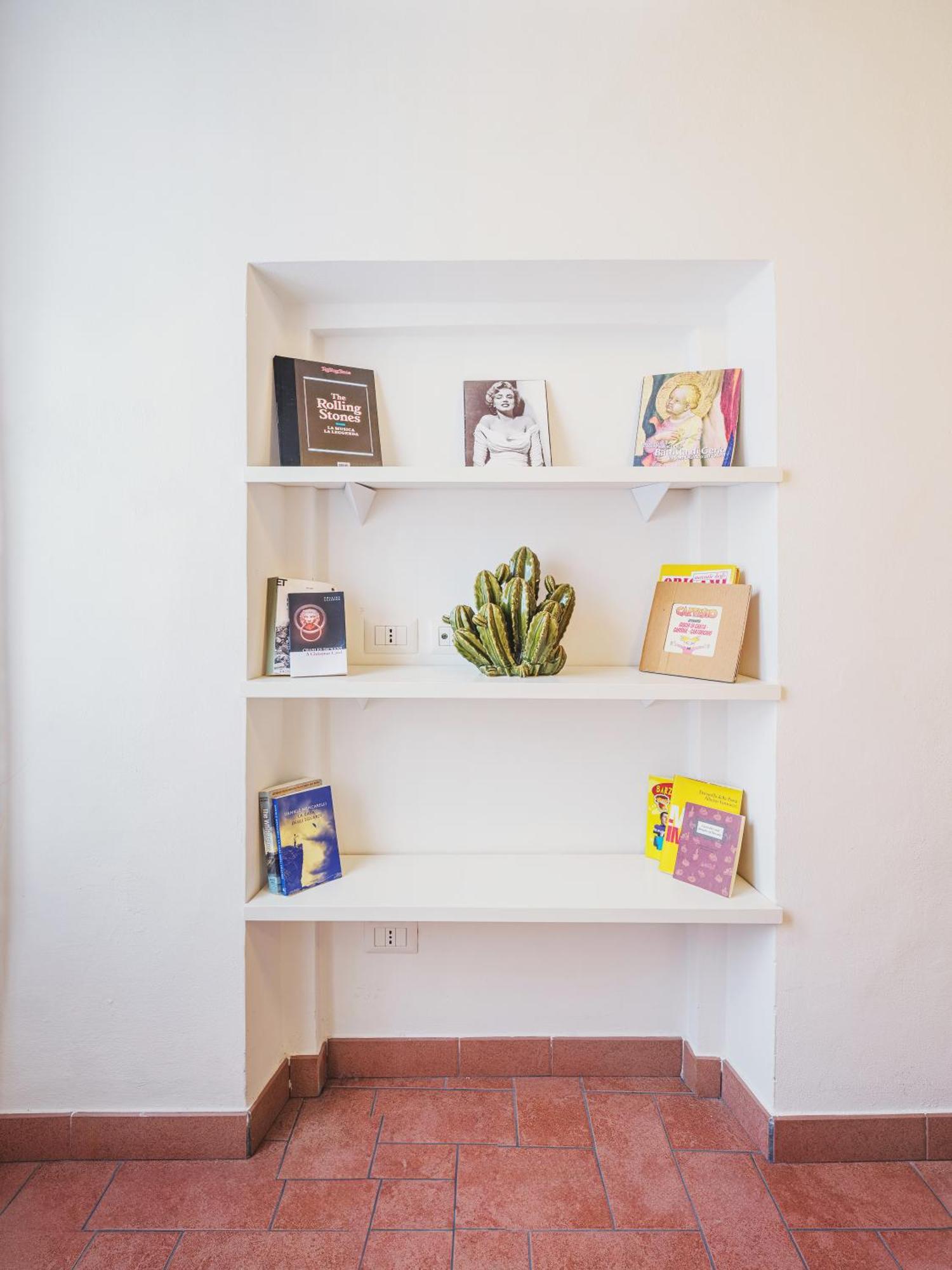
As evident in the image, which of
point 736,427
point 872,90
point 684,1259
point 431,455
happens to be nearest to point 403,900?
point 684,1259

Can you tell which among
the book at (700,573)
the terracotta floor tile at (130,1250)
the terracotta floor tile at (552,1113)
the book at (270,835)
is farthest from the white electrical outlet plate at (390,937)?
the book at (700,573)

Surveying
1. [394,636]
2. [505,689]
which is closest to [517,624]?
[505,689]

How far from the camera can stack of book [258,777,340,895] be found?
5.42ft

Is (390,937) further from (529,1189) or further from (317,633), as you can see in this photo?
(317,633)

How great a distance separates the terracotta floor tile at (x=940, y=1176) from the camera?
4.84 ft

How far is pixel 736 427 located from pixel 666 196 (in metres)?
0.54

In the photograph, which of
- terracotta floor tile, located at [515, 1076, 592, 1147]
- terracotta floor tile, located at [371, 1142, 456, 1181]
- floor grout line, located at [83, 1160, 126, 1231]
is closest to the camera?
floor grout line, located at [83, 1160, 126, 1231]

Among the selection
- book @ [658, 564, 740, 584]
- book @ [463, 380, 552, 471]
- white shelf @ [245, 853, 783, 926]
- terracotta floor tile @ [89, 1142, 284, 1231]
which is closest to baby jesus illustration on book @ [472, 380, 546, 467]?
book @ [463, 380, 552, 471]

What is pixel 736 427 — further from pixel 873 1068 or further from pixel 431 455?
pixel 873 1068

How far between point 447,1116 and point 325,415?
175 cm

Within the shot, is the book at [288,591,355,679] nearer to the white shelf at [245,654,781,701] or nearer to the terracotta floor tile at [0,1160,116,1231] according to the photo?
the white shelf at [245,654,781,701]

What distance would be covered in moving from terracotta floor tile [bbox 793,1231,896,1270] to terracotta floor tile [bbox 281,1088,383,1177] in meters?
0.91

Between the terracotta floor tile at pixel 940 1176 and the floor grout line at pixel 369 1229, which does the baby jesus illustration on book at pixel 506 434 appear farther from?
the terracotta floor tile at pixel 940 1176

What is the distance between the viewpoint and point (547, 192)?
5.16 ft
